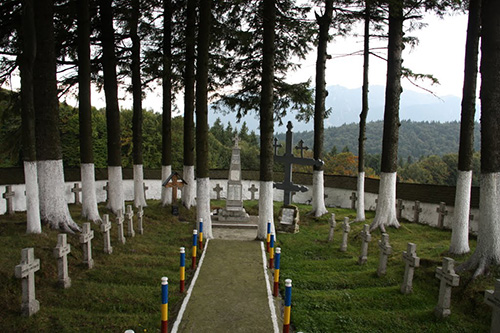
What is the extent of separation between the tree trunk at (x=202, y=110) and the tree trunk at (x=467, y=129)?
300 inches

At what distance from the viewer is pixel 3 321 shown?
17.7 ft

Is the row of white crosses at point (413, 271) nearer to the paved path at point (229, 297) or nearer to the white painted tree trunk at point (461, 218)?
the white painted tree trunk at point (461, 218)

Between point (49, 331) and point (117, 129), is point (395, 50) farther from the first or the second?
point (49, 331)

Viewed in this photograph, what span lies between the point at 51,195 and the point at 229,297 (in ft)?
18.8

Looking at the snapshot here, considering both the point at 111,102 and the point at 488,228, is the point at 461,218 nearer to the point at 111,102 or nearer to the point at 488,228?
the point at 488,228

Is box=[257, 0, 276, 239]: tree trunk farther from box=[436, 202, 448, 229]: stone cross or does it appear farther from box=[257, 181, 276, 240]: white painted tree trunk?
box=[436, 202, 448, 229]: stone cross

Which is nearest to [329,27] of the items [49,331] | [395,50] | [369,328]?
[395,50]

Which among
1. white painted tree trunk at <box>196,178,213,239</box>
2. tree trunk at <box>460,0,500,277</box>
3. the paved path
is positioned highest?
tree trunk at <box>460,0,500,277</box>

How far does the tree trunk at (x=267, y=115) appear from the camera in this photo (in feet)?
38.8

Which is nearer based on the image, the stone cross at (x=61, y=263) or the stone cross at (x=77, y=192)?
the stone cross at (x=61, y=263)

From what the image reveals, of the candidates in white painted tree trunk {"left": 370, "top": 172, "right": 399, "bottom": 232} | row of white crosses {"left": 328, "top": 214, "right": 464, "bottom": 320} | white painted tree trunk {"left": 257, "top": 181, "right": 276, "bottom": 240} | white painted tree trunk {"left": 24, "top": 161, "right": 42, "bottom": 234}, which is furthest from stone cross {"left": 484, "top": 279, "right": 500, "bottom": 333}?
white painted tree trunk {"left": 24, "top": 161, "right": 42, "bottom": 234}

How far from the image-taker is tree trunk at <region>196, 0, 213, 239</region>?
11453 mm

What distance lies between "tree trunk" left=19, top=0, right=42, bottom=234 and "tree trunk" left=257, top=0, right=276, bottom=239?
6.79 metres

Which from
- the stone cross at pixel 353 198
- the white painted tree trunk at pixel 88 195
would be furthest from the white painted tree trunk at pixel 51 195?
the stone cross at pixel 353 198
